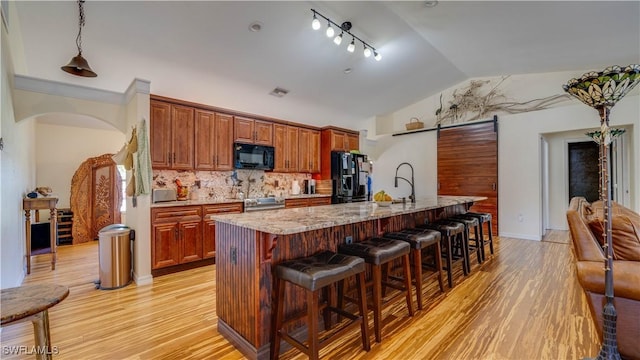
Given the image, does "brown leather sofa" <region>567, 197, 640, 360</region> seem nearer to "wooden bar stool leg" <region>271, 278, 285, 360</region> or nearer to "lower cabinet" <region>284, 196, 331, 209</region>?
"wooden bar stool leg" <region>271, 278, 285, 360</region>

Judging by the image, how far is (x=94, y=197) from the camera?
19.1 feet

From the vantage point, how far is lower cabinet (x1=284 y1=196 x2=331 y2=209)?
491 cm

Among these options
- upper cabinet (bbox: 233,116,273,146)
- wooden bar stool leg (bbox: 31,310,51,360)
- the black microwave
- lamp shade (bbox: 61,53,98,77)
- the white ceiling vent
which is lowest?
wooden bar stool leg (bbox: 31,310,51,360)

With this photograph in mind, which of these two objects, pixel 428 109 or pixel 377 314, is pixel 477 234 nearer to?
pixel 377 314

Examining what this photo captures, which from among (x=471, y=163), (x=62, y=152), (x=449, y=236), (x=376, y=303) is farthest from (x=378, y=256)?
(x=62, y=152)

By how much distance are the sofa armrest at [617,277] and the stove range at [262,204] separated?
12.3 feet

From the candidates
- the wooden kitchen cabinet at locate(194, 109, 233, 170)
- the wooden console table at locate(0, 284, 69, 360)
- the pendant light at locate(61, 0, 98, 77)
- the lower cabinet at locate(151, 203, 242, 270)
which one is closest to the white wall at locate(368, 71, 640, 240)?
the wooden kitchen cabinet at locate(194, 109, 233, 170)

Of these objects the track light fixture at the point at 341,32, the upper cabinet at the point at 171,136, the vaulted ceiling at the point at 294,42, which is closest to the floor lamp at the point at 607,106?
the vaulted ceiling at the point at 294,42

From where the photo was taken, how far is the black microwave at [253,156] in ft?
15.1

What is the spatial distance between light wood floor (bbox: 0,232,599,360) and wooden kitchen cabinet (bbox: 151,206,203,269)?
25 centimetres

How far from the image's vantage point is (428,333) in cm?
213

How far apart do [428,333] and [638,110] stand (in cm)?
550

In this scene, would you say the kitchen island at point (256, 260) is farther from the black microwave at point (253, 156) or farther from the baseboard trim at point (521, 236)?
the baseboard trim at point (521, 236)

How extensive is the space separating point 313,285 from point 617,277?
1.98 m
